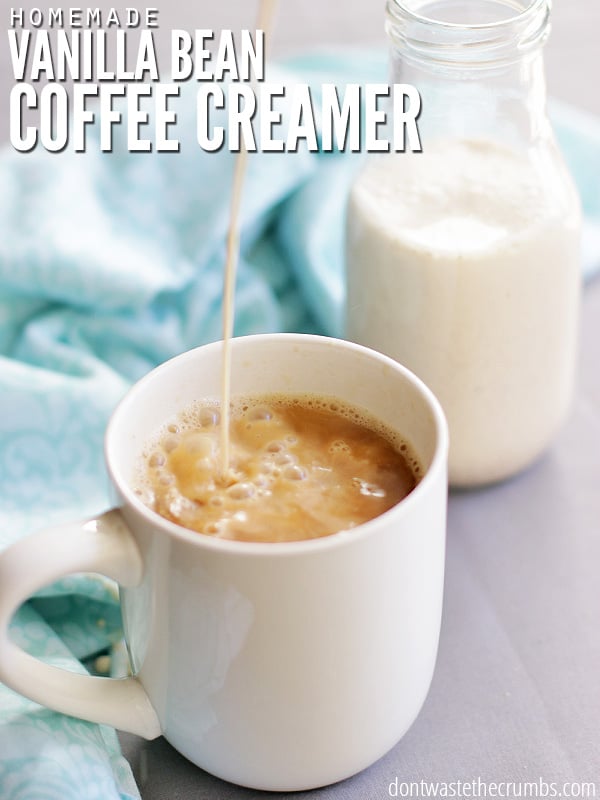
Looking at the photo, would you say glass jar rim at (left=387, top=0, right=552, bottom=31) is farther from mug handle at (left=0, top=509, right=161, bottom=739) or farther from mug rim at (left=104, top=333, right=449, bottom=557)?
mug handle at (left=0, top=509, right=161, bottom=739)

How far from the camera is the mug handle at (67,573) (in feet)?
1.71

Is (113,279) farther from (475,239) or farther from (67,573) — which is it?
(67,573)

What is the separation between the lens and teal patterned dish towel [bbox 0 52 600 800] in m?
0.82

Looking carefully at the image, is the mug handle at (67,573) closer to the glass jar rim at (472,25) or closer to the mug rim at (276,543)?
the mug rim at (276,543)

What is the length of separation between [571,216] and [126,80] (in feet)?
1.90

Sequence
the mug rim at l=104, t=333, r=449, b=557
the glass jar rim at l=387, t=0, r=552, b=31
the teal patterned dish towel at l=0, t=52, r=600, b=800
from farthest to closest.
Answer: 1. the teal patterned dish towel at l=0, t=52, r=600, b=800
2. the glass jar rim at l=387, t=0, r=552, b=31
3. the mug rim at l=104, t=333, r=449, b=557

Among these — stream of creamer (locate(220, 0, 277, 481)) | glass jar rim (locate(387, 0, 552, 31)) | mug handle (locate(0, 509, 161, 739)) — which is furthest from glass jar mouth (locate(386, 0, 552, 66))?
mug handle (locate(0, 509, 161, 739))

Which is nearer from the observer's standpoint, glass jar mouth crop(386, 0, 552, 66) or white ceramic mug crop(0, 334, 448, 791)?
white ceramic mug crop(0, 334, 448, 791)

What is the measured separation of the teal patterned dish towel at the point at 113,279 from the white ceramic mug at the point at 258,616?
0.15 m

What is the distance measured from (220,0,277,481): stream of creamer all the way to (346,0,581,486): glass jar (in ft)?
0.66

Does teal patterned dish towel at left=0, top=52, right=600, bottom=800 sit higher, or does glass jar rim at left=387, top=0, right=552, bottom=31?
glass jar rim at left=387, top=0, right=552, bottom=31

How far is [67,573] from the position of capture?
1.74ft

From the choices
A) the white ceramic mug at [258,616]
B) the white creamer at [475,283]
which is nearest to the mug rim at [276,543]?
the white ceramic mug at [258,616]

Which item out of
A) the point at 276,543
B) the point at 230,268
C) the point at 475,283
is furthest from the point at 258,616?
the point at 475,283
